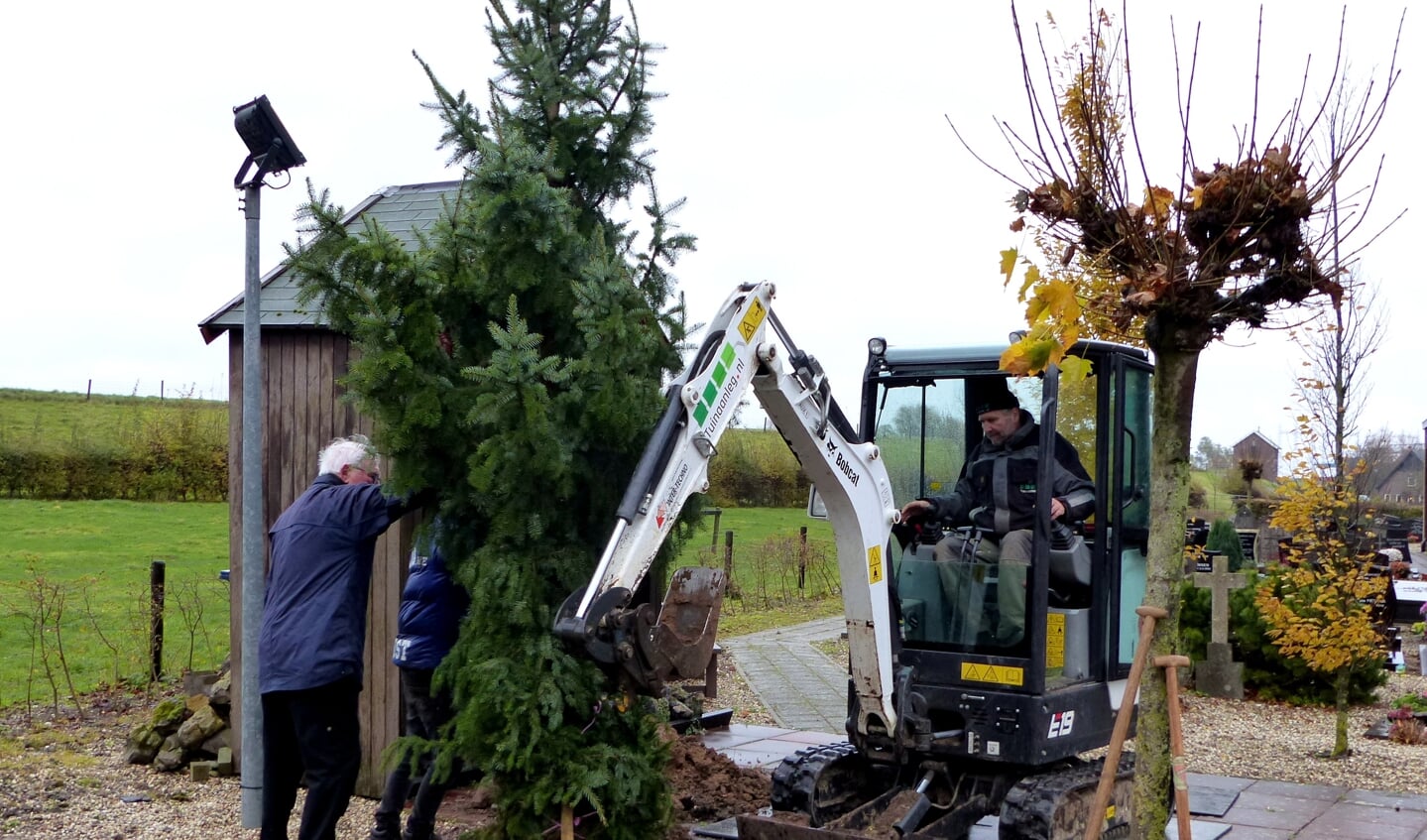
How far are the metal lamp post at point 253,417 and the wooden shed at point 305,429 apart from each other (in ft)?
2.37

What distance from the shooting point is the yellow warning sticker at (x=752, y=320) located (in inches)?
205

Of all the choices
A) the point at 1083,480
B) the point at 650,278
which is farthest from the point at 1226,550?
the point at 650,278

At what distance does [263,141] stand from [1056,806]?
473 centimetres

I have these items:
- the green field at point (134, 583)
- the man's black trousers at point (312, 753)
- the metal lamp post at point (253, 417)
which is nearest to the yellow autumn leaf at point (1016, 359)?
the green field at point (134, 583)

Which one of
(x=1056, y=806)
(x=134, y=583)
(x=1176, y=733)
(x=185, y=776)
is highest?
(x=1176, y=733)

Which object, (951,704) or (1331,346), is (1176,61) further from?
(1331,346)

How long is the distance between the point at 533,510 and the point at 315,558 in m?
0.98

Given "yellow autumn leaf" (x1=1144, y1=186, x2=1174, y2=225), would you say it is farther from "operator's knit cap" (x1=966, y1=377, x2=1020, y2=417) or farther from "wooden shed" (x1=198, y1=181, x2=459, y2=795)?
"wooden shed" (x1=198, y1=181, x2=459, y2=795)

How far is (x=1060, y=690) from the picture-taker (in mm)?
5930

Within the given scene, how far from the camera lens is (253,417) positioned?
242 inches

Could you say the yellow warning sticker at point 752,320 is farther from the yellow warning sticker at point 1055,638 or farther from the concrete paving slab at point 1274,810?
the concrete paving slab at point 1274,810

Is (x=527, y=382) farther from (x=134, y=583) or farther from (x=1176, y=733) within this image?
(x=134, y=583)

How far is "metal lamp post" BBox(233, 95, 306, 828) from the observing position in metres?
6.05

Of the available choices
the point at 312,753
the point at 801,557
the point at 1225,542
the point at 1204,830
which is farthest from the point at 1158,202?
the point at 801,557
